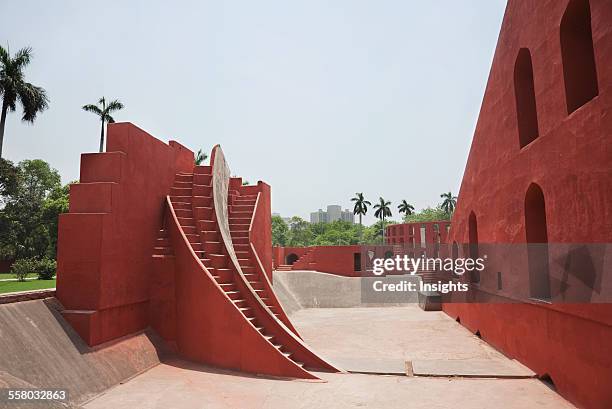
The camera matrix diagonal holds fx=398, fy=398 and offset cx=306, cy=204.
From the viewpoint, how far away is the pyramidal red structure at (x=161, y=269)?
7324 mm

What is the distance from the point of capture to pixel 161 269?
8922mm

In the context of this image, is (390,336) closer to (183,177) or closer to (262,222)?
(262,222)

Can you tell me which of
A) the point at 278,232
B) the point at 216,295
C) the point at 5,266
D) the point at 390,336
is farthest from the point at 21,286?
the point at 278,232

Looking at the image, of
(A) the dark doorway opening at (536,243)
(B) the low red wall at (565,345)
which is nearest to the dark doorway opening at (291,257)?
(B) the low red wall at (565,345)

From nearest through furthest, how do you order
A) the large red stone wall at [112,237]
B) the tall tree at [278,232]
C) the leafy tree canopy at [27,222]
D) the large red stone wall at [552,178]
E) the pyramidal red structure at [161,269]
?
the large red stone wall at [552,178]
the large red stone wall at [112,237]
the pyramidal red structure at [161,269]
the leafy tree canopy at [27,222]
the tall tree at [278,232]

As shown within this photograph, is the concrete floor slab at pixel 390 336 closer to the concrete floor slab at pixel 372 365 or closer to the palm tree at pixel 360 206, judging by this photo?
the concrete floor slab at pixel 372 365

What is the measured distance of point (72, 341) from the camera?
6699 mm

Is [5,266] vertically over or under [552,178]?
under

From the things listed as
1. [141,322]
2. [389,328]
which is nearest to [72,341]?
[141,322]

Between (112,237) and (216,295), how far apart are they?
2325 millimetres

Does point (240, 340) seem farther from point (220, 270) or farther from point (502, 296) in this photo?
point (502, 296)

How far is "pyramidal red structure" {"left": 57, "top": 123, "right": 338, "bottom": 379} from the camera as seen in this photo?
7.32 m

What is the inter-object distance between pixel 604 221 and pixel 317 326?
10.9 m

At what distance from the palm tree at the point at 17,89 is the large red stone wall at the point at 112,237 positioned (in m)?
15.5
